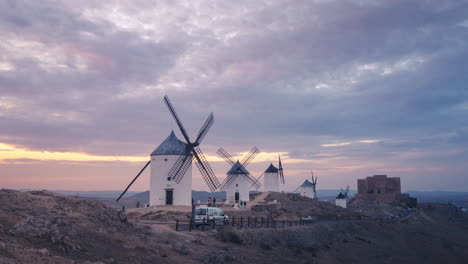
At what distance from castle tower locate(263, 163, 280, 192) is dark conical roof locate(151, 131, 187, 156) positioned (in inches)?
1289

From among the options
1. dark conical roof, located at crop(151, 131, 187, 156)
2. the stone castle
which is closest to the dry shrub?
dark conical roof, located at crop(151, 131, 187, 156)

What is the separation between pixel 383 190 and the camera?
10688 centimetres

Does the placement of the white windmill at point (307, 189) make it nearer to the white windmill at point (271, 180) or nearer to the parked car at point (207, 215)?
the white windmill at point (271, 180)

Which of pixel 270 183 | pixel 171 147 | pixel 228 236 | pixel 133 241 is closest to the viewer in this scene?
pixel 133 241

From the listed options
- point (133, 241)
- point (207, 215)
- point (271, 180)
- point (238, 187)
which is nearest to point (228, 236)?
point (207, 215)

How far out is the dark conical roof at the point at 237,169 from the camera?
→ 218 feet

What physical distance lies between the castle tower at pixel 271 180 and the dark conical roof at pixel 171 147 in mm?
32738

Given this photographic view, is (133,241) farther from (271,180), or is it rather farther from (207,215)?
(271,180)

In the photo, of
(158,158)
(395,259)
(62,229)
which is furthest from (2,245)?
(395,259)

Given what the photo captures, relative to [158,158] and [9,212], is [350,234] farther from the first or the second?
[9,212]

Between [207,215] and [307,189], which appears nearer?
[207,215]

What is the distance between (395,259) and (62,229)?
3598 cm

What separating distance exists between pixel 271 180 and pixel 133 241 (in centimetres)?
5989

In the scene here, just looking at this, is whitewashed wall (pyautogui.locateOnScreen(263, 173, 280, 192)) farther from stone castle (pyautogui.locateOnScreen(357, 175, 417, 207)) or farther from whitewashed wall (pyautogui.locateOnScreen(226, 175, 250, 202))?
stone castle (pyautogui.locateOnScreen(357, 175, 417, 207))
